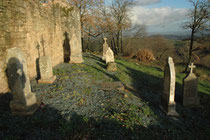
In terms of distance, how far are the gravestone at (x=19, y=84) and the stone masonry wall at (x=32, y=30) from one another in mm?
1412

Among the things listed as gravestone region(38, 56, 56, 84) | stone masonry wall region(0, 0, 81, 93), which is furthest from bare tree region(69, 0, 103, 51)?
gravestone region(38, 56, 56, 84)

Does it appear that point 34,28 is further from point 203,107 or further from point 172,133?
point 203,107

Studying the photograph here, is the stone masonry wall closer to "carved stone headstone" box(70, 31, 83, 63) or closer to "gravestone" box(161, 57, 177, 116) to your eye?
"carved stone headstone" box(70, 31, 83, 63)

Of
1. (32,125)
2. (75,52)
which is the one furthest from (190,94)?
(75,52)

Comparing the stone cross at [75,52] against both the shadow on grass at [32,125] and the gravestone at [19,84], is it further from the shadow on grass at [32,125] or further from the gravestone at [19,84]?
the gravestone at [19,84]

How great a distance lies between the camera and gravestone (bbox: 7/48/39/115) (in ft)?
10.1

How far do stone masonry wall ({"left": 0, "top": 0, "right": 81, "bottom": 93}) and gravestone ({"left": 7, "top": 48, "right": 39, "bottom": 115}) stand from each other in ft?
4.63

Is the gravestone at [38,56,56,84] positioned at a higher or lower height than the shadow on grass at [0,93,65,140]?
higher

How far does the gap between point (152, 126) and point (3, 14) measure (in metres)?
5.71

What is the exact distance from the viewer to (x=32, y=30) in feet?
20.1

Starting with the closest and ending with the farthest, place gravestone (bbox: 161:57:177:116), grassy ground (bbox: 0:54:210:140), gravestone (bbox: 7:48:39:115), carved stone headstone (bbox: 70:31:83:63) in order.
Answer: grassy ground (bbox: 0:54:210:140)
gravestone (bbox: 7:48:39:115)
gravestone (bbox: 161:57:177:116)
carved stone headstone (bbox: 70:31:83:63)

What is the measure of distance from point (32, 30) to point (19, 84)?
12.8ft

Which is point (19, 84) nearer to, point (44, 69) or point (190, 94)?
point (44, 69)

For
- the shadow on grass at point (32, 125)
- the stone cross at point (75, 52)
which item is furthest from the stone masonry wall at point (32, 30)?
the shadow on grass at point (32, 125)
